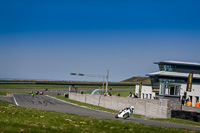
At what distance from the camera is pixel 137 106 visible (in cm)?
3972

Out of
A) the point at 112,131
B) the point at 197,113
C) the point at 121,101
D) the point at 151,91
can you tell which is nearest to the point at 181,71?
the point at 151,91

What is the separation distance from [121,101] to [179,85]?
2054cm

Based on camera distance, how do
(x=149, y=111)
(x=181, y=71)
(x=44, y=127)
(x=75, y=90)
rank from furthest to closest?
(x=75, y=90) → (x=181, y=71) → (x=149, y=111) → (x=44, y=127)

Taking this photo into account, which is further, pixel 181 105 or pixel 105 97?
pixel 105 97

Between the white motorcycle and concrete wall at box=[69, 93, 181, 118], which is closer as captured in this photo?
the white motorcycle

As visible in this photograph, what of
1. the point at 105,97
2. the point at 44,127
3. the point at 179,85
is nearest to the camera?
the point at 44,127

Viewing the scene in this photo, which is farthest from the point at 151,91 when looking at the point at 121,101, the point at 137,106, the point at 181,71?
the point at 137,106

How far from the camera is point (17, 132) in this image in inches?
499

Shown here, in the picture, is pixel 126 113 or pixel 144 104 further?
pixel 144 104

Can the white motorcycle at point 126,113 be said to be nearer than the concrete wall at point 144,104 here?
Yes

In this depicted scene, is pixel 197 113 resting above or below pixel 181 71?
below

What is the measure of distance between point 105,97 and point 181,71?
80.1ft

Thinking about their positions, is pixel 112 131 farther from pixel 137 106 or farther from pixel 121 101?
pixel 121 101

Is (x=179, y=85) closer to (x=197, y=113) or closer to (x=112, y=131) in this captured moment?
(x=197, y=113)
